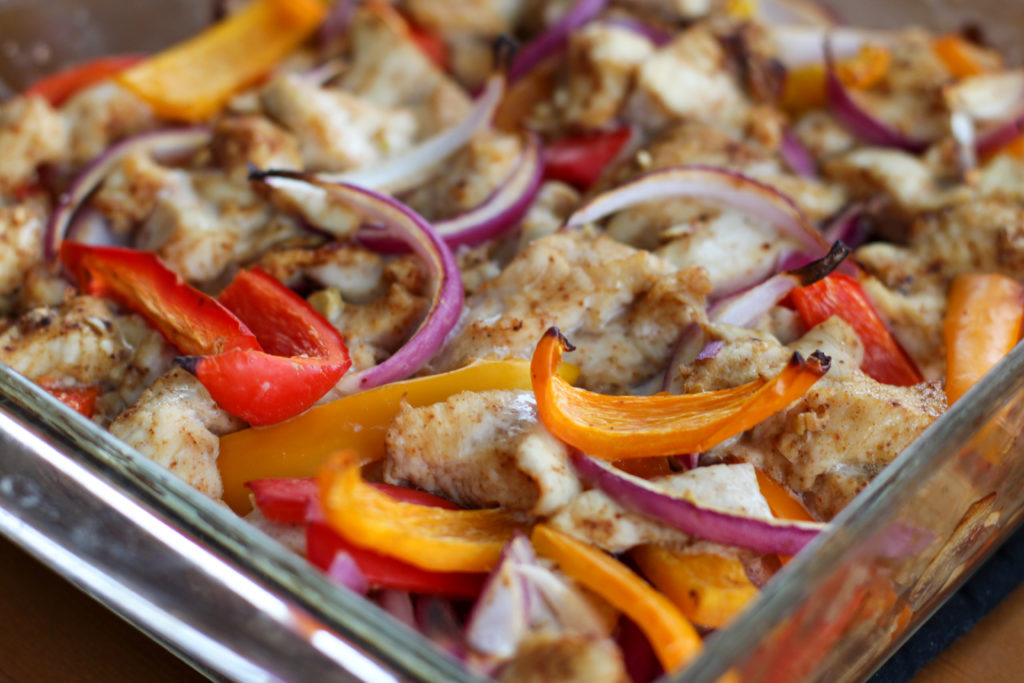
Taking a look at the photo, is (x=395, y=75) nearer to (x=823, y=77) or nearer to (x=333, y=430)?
(x=823, y=77)

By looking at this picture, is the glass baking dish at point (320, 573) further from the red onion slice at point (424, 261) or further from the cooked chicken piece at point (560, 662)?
the red onion slice at point (424, 261)

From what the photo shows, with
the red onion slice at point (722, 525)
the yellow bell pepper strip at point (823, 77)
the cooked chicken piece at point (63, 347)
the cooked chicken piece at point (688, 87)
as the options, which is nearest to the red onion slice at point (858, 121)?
the yellow bell pepper strip at point (823, 77)

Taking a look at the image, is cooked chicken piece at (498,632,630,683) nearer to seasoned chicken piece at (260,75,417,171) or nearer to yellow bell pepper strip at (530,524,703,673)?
yellow bell pepper strip at (530,524,703,673)

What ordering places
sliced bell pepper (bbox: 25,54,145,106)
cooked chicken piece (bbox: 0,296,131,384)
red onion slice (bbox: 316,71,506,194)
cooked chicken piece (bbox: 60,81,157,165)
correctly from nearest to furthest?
1. cooked chicken piece (bbox: 0,296,131,384)
2. red onion slice (bbox: 316,71,506,194)
3. cooked chicken piece (bbox: 60,81,157,165)
4. sliced bell pepper (bbox: 25,54,145,106)

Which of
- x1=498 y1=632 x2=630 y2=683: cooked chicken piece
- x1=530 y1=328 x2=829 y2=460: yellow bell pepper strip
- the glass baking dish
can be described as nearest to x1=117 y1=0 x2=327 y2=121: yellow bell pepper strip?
the glass baking dish

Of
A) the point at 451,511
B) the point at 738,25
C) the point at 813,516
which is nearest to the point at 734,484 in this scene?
the point at 813,516

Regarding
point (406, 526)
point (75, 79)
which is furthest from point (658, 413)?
point (75, 79)

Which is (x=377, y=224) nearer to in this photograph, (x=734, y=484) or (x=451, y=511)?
(x=451, y=511)
